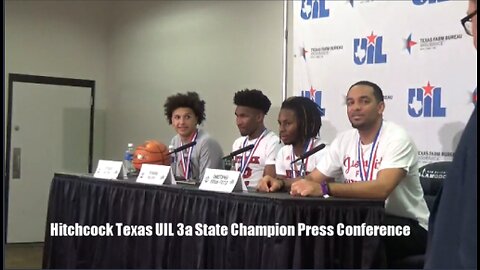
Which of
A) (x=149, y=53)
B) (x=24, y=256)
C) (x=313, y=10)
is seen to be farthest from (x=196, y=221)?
(x=149, y=53)

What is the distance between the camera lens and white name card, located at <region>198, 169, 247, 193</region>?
2391 millimetres

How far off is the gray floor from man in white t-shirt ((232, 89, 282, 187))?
2.12 meters

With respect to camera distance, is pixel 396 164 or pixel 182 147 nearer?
pixel 396 164

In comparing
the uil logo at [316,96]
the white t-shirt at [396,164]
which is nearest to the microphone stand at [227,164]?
the uil logo at [316,96]

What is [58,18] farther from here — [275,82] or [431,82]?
[431,82]

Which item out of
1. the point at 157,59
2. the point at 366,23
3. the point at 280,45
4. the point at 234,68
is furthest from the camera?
the point at 157,59

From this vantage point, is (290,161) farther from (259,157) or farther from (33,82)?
(33,82)

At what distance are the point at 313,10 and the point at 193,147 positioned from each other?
1212mm

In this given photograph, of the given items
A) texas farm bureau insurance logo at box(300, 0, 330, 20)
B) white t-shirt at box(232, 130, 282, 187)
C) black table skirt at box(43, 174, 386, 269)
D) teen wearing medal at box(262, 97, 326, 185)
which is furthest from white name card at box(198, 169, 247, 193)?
texas farm bureau insurance logo at box(300, 0, 330, 20)

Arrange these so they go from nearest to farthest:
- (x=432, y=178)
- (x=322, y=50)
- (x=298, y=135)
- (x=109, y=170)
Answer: (x=432, y=178), (x=298, y=135), (x=109, y=170), (x=322, y=50)

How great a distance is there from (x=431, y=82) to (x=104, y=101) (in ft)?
12.7

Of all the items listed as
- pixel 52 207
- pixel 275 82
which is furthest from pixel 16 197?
pixel 275 82

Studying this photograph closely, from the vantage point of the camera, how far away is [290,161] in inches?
117

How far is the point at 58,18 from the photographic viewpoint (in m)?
5.80
